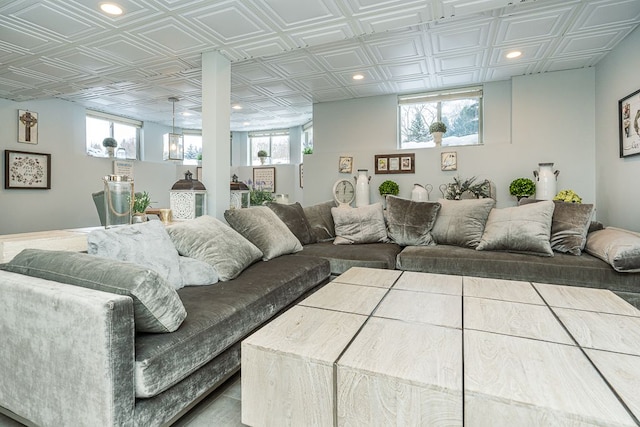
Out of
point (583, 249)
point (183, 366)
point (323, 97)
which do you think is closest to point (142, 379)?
point (183, 366)

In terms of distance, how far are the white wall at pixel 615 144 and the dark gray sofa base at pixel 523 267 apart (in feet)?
3.68

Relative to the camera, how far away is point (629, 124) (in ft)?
10.5

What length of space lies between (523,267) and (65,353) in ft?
9.40

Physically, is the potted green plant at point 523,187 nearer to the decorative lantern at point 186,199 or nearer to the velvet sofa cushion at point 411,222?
the velvet sofa cushion at point 411,222

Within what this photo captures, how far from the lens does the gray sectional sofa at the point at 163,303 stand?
106cm

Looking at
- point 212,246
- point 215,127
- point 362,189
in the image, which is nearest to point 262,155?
point 362,189

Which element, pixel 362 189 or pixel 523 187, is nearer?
pixel 523 187

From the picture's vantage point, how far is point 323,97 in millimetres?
5375

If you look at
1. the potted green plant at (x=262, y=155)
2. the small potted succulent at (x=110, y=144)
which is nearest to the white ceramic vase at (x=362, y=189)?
the potted green plant at (x=262, y=155)

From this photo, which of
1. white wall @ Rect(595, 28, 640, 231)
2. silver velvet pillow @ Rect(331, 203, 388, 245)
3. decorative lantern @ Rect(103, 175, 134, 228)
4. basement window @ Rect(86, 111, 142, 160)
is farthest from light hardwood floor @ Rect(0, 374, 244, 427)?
basement window @ Rect(86, 111, 142, 160)

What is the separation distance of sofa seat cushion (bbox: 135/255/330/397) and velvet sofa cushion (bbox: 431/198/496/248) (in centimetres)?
156

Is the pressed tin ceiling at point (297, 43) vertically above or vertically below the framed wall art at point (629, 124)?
above

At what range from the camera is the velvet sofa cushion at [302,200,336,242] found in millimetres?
3626

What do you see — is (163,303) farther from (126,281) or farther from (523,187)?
(523,187)
